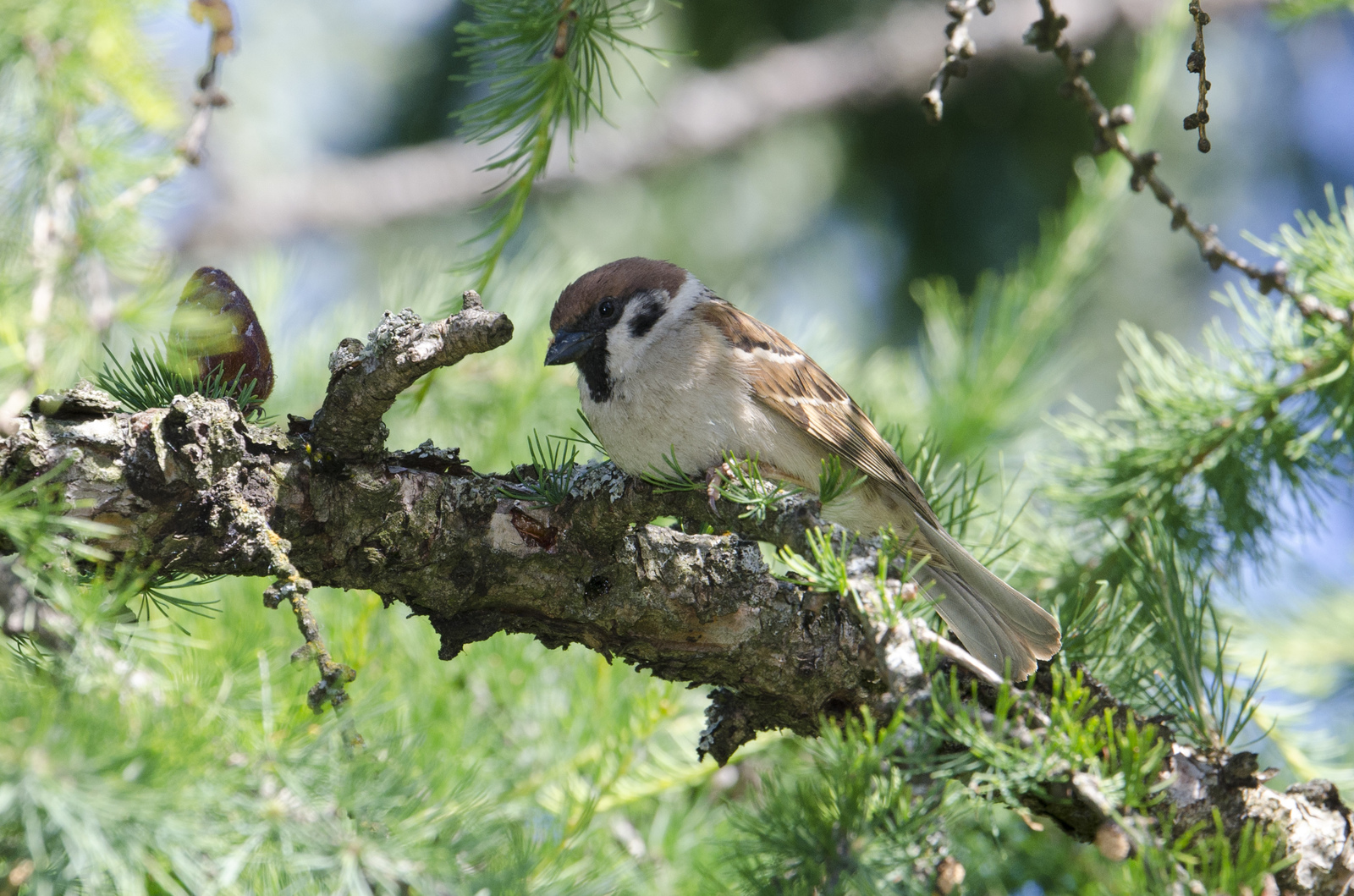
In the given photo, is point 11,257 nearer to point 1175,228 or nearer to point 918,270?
point 1175,228

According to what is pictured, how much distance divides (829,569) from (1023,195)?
3.43 meters

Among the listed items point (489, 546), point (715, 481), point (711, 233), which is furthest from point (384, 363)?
point (711, 233)

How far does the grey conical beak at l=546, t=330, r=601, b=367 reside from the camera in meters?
2.06

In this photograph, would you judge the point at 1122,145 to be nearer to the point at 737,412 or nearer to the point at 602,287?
the point at 737,412

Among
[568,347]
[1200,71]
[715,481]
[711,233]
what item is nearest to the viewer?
[1200,71]

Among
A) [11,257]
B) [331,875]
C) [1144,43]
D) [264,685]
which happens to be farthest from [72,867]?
[1144,43]

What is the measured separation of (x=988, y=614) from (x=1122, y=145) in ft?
2.79

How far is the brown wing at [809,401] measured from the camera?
6.99 ft

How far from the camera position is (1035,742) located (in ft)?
3.29

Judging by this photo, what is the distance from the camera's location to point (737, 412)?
1.99m

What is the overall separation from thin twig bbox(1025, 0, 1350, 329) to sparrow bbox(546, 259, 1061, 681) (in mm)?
671

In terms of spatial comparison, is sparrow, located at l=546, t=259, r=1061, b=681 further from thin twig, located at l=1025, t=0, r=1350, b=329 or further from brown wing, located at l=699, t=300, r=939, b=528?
thin twig, located at l=1025, t=0, r=1350, b=329

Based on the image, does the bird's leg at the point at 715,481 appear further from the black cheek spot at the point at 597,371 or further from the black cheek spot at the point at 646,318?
the black cheek spot at the point at 646,318

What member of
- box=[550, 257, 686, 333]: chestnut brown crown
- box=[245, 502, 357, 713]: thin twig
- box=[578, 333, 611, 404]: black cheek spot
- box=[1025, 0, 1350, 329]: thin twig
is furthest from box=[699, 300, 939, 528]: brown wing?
box=[245, 502, 357, 713]: thin twig
